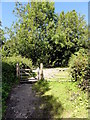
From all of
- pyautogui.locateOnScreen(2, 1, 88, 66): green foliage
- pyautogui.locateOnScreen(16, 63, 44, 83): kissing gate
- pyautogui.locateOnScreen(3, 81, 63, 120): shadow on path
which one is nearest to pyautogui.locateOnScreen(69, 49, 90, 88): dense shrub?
pyautogui.locateOnScreen(3, 81, 63, 120): shadow on path

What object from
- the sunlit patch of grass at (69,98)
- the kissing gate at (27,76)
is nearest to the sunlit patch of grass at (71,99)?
the sunlit patch of grass at (69,98)

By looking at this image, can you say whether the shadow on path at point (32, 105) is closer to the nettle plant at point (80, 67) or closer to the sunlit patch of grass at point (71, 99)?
the sunlit patch of grass at point (71, 99)

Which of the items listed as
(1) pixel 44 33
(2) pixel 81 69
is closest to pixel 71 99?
(2) pixel 81 69

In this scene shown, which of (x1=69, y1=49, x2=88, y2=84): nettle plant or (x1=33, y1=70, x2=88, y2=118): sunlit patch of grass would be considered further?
(x1=69, y1=49, x2=88, y2=84): nettle plant

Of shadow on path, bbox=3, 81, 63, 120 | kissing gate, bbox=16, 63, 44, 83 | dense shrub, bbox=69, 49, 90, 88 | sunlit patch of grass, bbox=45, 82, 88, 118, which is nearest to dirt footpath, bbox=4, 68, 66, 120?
shadow on path, bbox=3, 81, 63, 120

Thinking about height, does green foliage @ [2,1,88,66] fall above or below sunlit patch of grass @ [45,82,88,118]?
above

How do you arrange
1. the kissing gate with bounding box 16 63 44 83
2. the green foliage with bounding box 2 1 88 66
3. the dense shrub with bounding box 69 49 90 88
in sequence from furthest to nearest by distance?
the green foliage with bounding box 2 1 88 66, the kissing gate with bounding box 16 63 44 83, the dense shrub with bounding box 69 49 90 88

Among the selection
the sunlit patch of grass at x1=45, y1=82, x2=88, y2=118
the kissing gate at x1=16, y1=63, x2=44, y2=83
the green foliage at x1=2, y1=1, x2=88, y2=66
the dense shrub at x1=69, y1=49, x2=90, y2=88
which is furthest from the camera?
the green foliage at x1=2, y1=1, x2=88, y2=66

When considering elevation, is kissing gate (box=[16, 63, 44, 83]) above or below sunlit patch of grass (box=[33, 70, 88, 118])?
above

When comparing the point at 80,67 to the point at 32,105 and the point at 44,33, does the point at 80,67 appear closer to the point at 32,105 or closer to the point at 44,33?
the point at 32,105

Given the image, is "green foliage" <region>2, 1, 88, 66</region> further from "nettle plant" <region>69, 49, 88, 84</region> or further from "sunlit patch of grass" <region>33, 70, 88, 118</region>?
"nettle plant" <region>69, 49, 88, 84</region>

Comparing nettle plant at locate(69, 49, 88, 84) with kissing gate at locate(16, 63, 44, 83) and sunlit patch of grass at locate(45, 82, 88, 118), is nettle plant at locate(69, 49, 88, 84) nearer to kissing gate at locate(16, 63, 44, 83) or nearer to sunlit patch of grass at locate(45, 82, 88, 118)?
sunlit patch of grass at locate(45, 82, 88, 118)

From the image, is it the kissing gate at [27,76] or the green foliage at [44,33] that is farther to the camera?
the green foliage at [44,33]

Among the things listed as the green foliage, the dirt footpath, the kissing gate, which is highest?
the green foliage
